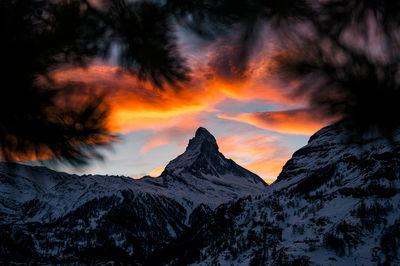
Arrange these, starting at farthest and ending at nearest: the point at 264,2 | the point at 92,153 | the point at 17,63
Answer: the point at 92,153
the point at 264,2
the point at 17,63

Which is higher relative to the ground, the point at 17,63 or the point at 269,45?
the point at 269,45

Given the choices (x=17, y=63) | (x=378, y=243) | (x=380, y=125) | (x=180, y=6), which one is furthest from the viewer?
(x=378, y=243)

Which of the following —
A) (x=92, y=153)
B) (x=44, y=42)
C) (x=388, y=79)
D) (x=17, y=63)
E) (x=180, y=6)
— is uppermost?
(x=180, y=6)

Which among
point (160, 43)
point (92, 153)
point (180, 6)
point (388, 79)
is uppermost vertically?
point (180, 6)

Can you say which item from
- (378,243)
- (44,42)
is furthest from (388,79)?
(378,243)

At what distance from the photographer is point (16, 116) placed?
18.2 feet

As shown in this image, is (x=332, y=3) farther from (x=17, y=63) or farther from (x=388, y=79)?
(x=17, y=63)

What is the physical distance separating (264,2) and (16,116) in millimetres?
4279

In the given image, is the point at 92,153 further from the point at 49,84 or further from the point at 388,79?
the point at 388,79

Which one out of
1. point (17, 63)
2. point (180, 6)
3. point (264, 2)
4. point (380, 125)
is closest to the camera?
point (380, 125)

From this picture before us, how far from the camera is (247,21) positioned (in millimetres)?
5598

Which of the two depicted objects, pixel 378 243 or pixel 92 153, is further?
pixel 378 243

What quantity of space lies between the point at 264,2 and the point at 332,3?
104cm

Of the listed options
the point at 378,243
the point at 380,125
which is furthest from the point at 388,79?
the point at 378,243
